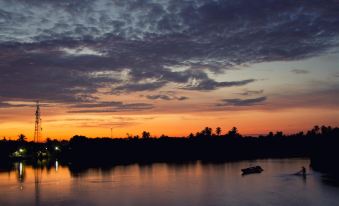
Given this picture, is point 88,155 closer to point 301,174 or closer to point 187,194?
point 301,174

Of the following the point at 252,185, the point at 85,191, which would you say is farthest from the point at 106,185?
the point at 252,185

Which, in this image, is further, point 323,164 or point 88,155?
point 88,155

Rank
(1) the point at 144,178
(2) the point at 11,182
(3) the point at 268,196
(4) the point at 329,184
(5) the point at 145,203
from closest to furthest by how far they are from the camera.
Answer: (5) the point at 145,203
(3) the point at 268,196
(4) the point at 329,184
(2) the point at 11,182
(1) the point at 144,178

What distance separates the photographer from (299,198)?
63500 mm

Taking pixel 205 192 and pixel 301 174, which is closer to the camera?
pixel 205 192

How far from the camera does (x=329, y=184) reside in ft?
259

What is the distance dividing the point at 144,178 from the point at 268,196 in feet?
124

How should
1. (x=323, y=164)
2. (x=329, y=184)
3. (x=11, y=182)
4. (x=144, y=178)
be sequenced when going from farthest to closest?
(x=323, y=164)
(x=144, y=178)
(x=11, y=182)
(x=329, y=184)

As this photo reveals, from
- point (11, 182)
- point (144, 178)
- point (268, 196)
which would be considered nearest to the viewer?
point (268, 196)

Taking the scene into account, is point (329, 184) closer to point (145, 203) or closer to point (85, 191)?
point (145, 203)

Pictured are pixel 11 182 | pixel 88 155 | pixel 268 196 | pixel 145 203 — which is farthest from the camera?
pixel 88 155

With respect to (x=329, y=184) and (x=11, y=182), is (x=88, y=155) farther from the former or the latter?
(x=329, y=184)

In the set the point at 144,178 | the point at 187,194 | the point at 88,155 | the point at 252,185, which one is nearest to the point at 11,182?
the point at 144,178

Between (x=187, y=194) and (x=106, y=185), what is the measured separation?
20618 millimetres
